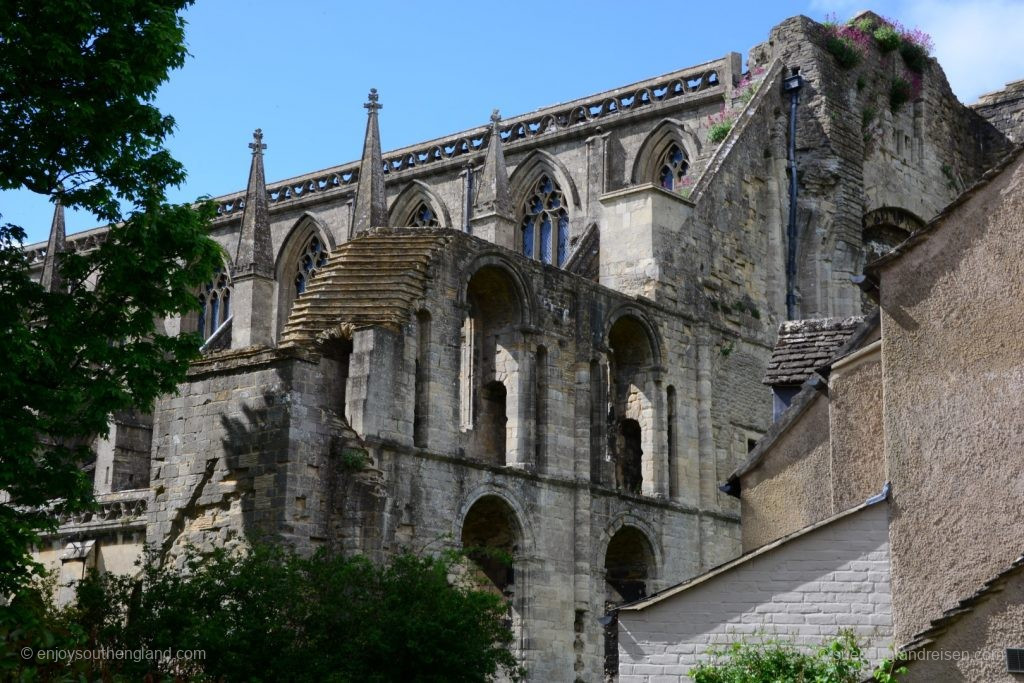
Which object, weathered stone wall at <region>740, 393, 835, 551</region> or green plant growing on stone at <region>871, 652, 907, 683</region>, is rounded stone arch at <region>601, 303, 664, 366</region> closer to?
weathered stone wall at <region>740, 393, 835, 551</region>

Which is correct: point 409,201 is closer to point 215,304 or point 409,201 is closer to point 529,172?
point 529,172

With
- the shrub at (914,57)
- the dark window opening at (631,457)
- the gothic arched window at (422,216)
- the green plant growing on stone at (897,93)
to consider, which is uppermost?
the shrub at (914,57)

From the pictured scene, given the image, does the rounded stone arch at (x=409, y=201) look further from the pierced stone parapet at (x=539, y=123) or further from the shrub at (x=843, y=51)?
the shrub at (x=843, y=51)

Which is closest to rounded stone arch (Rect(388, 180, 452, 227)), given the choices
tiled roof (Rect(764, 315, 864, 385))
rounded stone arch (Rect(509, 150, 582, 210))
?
rounded stone arch (Rect(509, 150, 582, 210))

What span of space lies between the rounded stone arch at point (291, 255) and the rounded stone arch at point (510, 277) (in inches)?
606

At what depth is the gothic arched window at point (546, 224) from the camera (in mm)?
33000

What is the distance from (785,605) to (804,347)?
5.57m

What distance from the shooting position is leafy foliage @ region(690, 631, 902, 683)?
37.2ft

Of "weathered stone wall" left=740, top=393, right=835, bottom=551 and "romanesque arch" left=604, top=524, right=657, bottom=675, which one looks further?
"romanesque arch" left=604, top=524, right=657, bottom=675

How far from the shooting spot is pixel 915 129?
31.6m

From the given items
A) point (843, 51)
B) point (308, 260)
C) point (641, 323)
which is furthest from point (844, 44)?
point (308, 260)

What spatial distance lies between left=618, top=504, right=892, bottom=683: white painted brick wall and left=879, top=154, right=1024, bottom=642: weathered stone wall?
0.21 meters

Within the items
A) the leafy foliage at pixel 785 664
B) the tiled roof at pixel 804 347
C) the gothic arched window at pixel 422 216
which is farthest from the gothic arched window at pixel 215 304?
the leafy foliage at pixel 785 664

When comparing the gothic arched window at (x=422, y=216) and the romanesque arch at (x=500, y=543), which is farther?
the gothic arched window at (x=422, y=216)
